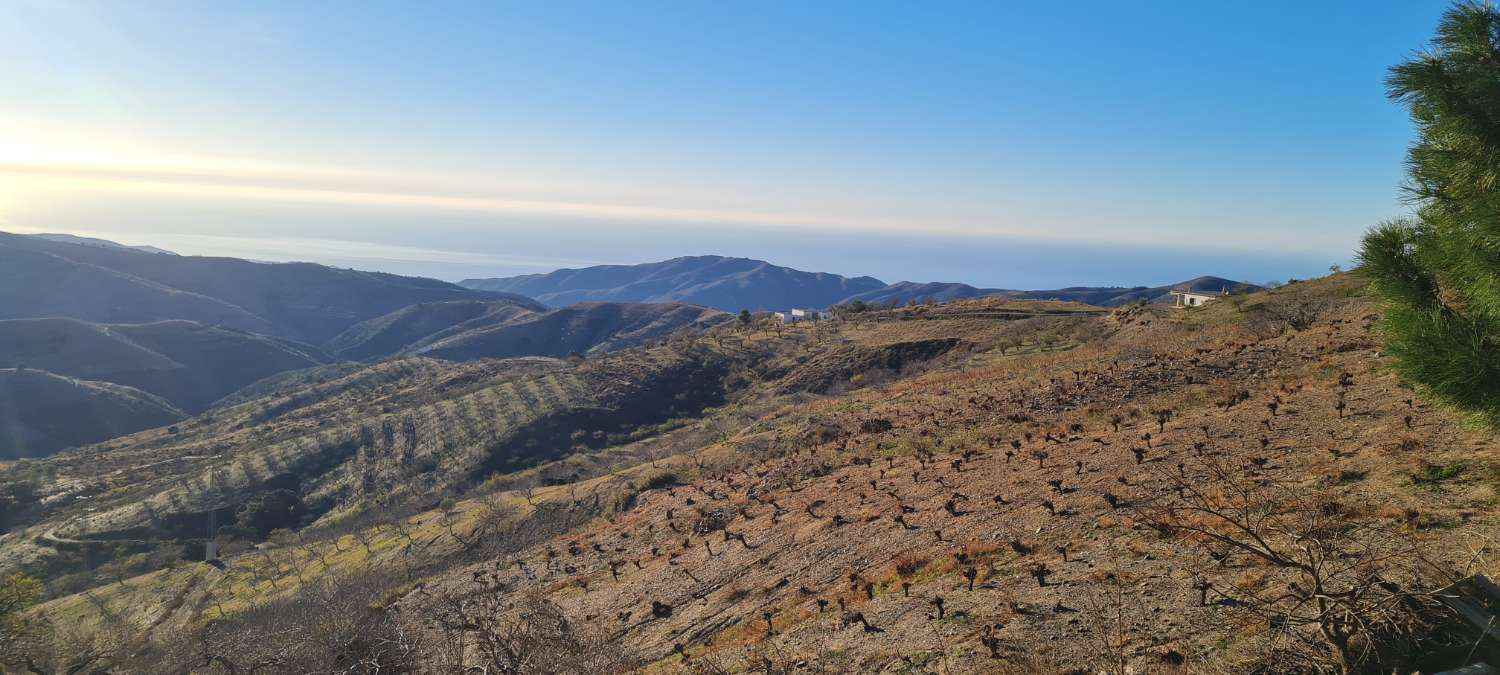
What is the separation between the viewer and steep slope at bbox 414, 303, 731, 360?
128875 mm

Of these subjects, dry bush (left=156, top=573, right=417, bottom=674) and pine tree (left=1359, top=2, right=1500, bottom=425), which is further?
dry bush (left=156, top=573, right=417, bottom=674)

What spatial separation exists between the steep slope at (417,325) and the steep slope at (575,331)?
28.3 feet

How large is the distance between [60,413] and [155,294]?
343ft

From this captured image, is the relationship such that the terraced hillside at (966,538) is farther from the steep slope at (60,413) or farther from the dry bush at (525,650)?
the steep slope at (60,413)

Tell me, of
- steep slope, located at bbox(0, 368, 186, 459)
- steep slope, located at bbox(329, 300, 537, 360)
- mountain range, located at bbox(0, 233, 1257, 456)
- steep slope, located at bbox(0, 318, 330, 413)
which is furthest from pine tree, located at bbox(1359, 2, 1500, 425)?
steep slope, located at bbox(329, 300, 537, 360)

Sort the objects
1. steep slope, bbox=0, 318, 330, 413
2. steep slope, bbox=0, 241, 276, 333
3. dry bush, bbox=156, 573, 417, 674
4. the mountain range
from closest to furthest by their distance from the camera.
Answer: dry bush, bbox=156, 573, 417, 674 < the mountain range < steep slope, bbox=0, 318, 330, 413 < steep slope, bbox=0, 241, 276, 333

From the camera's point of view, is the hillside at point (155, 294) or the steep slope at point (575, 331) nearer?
the steep slope at point (575, 331)

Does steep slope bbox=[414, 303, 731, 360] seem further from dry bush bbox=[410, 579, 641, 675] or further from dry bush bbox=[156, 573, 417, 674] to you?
dry bush bbox=[410, 579, 641, 675]

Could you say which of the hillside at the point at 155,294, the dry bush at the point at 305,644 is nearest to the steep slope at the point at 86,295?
the hillside at the point at 155,294

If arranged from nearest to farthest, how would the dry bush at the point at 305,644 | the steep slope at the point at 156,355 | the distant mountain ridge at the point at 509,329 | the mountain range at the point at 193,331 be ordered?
the dry bush at the point at 305,644 < the mountain range at the point at 193,331 < the steep slope at the point at 156,355 < the distant mountain ridge at the point at 509,329

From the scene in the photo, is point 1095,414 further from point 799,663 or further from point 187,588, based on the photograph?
point 187,588

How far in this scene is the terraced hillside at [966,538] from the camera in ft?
20.6

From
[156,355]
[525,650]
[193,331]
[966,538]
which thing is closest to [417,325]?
[193,331]

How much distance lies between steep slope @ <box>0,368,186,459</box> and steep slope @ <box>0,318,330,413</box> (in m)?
16.9
